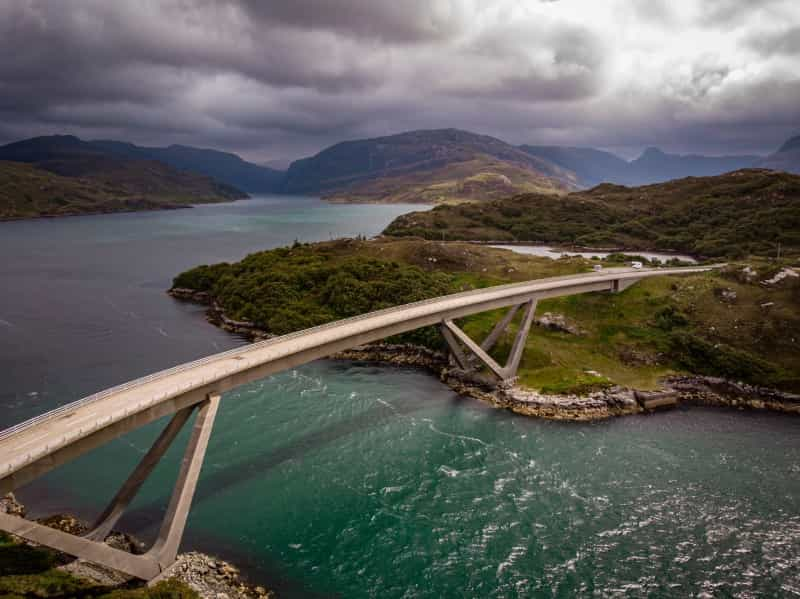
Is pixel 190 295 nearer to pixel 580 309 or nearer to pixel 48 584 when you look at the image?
pixel 580 309

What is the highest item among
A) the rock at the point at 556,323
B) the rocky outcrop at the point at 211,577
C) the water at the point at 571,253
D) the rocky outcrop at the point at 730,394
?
the water at the point at 571,253

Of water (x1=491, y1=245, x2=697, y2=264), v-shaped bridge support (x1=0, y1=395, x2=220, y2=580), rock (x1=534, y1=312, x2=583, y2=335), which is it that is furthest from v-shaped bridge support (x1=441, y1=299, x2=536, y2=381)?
water (x1=491, y1=245, x2=697, y2=264)

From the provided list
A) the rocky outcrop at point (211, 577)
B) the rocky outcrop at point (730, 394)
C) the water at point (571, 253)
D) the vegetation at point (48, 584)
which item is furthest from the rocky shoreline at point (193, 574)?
the water at point (571, 253)

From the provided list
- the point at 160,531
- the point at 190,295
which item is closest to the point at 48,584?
the point at 160,531

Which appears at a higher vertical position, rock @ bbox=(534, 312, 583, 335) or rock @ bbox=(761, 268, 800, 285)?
rock @ bbox=(761, 268, 800, 285)

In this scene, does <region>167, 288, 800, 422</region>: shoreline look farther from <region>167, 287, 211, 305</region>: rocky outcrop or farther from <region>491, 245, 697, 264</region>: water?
<region>491, 245, 697, 264</region>: water

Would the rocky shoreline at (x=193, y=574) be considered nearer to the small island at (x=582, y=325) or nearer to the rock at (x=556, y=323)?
the small island at (x=582, y=325)
